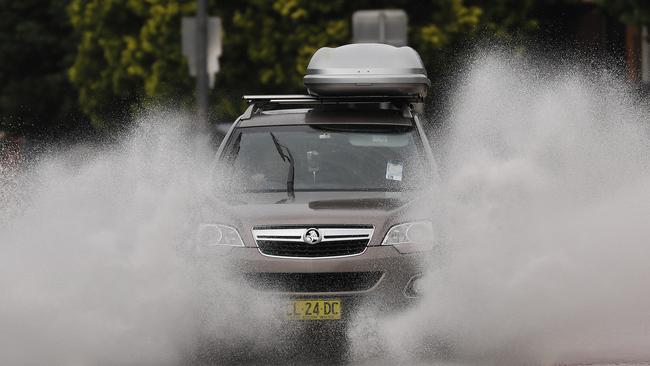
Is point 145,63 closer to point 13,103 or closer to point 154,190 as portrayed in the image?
point 13,103

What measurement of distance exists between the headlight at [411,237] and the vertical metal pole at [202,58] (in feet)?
61.4

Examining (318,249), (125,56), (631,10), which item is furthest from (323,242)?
(125,56)

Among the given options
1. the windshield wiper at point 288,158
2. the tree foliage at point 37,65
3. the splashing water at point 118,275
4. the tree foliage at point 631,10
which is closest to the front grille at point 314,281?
the splashing water at point 118,275

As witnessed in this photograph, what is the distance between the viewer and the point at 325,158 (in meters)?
11.8

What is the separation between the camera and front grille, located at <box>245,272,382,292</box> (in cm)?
1034

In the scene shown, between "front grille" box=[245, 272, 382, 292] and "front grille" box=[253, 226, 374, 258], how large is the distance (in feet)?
0.50

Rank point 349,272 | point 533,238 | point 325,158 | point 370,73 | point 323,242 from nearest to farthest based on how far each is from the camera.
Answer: point 349,272, point 323,242, point 533,238, point 325,158, point 370,73

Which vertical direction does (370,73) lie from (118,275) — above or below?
above

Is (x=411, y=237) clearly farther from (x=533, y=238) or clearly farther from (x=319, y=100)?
(x=319, y=100)

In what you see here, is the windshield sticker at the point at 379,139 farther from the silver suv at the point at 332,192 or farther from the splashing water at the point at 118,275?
the splashing water at the point at 118,275

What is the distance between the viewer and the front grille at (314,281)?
10336 millimetres

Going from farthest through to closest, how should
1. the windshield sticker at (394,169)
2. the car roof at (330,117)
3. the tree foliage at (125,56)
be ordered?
the tree foliage at (125,56)
the car roof at (330,117)
the windshield sticker at (394,169)

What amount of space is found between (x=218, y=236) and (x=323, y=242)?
0.64 meters

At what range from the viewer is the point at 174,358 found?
10.6 metres
